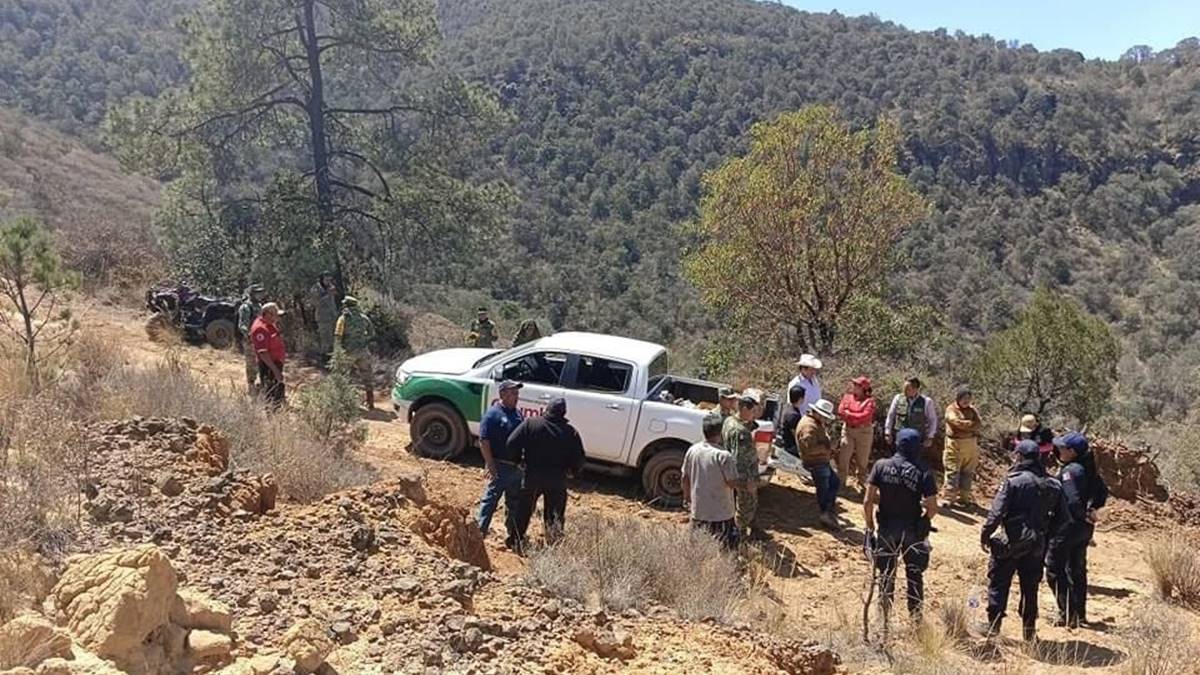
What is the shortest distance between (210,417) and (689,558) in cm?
438

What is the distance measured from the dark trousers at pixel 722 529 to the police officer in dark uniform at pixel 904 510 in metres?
1.18

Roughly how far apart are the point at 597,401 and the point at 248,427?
Answer: 3.47m

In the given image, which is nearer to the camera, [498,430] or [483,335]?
[498,430]

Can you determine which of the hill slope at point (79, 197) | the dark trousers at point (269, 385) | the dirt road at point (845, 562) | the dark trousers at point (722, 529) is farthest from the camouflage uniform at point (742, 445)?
the hill slope at point (79, 197)

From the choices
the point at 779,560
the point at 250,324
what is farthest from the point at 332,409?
the point at 779,560

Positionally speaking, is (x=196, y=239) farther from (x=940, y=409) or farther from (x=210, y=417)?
(x=940, y=409)

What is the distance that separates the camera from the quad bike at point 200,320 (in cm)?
1517

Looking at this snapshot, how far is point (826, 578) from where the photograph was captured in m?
7.76

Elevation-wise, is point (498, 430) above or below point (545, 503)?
above

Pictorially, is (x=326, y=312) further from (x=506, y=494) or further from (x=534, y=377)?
(x=506, y=494)

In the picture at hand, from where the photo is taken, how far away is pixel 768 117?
204 ft

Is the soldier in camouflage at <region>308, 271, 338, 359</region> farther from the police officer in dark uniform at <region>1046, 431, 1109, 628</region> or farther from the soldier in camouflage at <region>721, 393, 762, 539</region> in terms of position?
the police officer in dark uniform at <region>1046, 431, 1109, 628</region>

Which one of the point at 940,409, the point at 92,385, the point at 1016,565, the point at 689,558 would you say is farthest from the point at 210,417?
the point at 940,409

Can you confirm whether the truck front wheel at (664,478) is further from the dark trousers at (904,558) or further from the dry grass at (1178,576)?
the dry grass at (1178,576)
